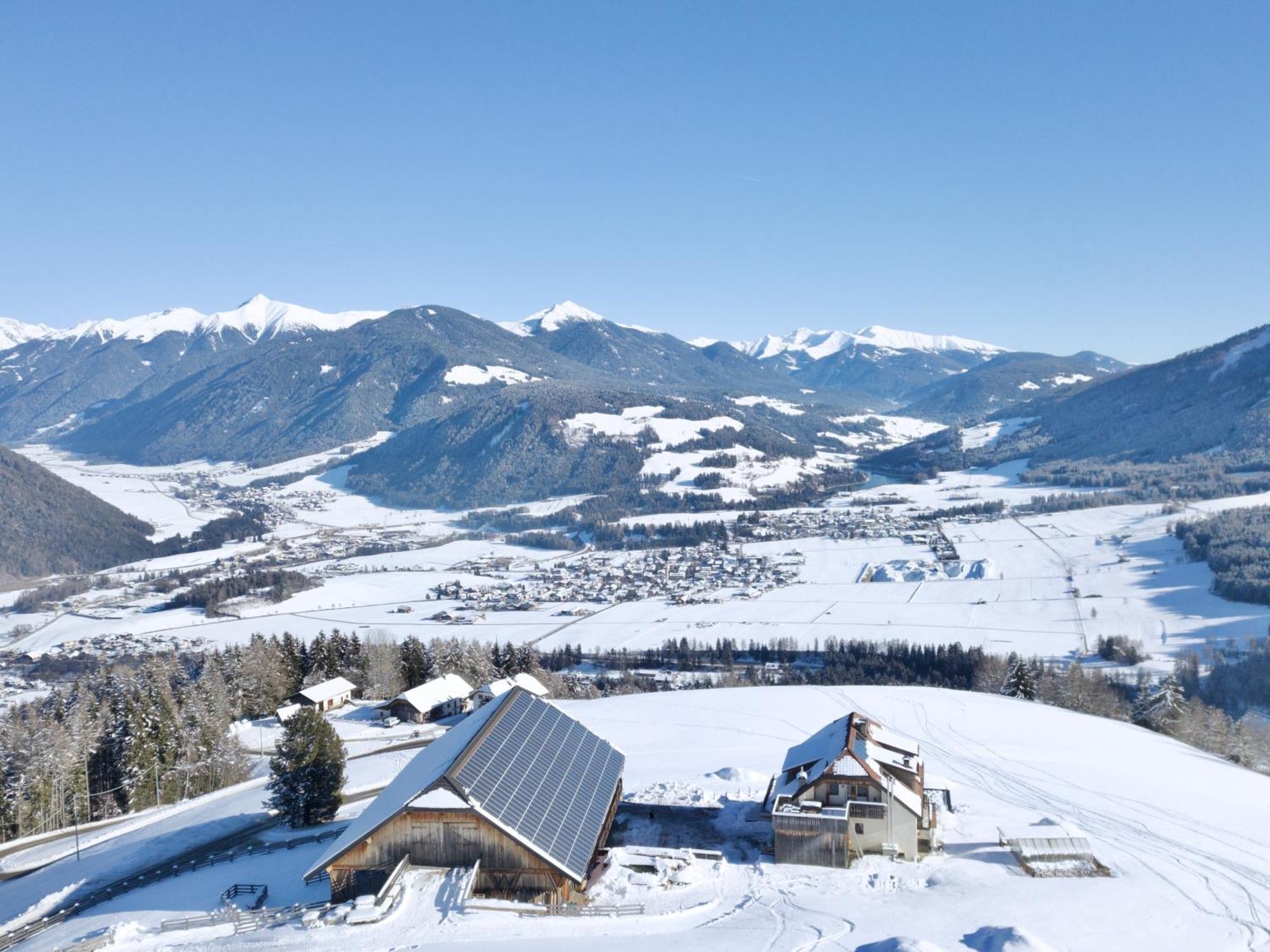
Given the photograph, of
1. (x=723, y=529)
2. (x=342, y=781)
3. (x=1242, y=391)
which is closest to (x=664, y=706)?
(x=342, y=781)

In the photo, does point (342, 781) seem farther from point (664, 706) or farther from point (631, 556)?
point (631, 556)

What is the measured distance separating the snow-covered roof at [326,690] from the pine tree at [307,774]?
19117 millimetres

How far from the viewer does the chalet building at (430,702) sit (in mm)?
43156

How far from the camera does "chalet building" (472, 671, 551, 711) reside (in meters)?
44.3

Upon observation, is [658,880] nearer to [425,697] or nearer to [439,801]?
[439,801]

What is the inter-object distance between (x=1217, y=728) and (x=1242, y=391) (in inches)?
6535

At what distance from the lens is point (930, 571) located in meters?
95.2

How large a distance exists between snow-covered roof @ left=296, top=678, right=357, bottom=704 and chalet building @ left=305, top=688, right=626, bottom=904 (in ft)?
83.5

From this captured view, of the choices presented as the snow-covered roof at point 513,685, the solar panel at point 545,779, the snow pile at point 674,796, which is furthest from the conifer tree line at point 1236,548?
the solar panel at point 545,779

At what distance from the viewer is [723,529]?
13200 centimetres

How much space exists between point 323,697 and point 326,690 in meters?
0.78

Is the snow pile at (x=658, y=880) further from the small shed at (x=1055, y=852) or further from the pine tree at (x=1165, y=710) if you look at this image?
the pine tree at (x=1165, y=710)

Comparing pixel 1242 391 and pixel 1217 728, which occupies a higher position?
pixel 1242 391

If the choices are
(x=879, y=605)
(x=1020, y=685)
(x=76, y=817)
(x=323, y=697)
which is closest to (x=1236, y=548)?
(x=879, y=605)
